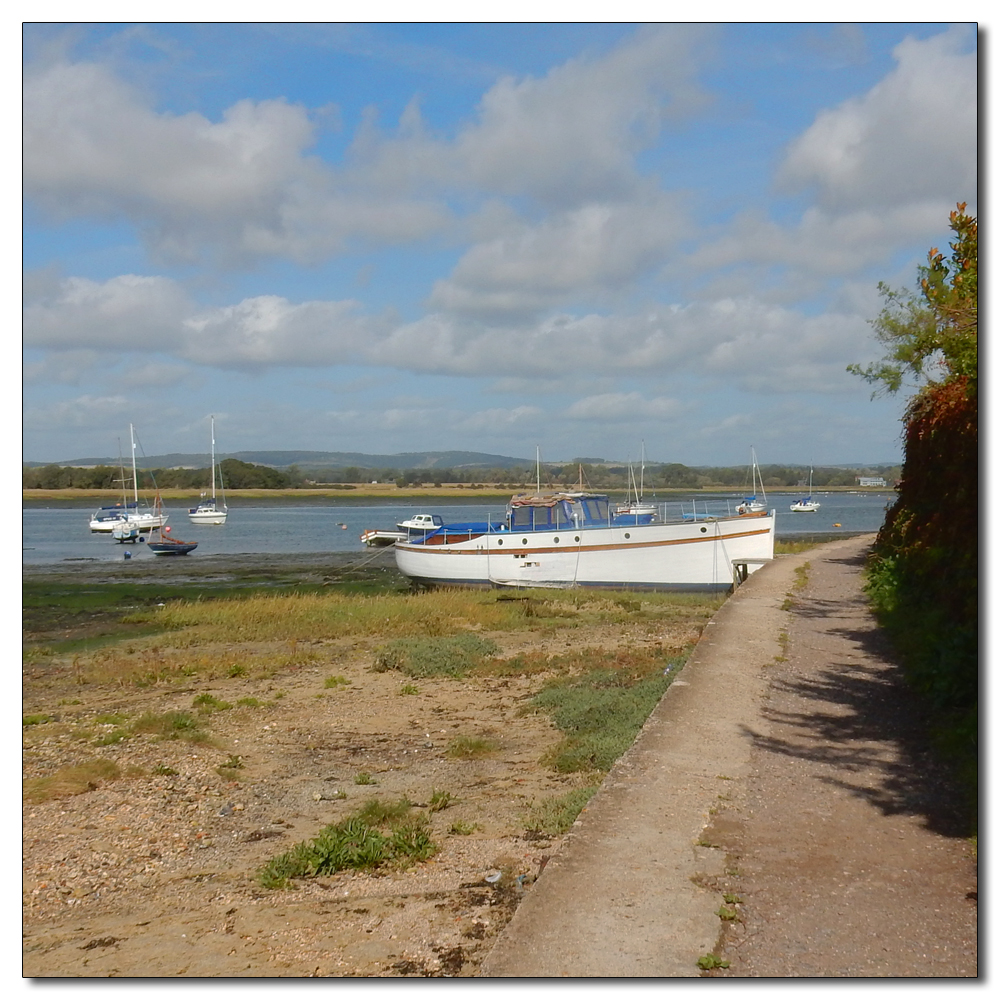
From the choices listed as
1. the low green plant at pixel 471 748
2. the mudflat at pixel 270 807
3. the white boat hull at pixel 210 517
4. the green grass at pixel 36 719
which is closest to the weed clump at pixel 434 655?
the mudflat at pixel 270 807

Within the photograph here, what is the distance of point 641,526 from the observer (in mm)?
31578

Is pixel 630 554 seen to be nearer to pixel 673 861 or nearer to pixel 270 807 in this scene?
pixel 270 807

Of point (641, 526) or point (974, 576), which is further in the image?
point (641, 526)

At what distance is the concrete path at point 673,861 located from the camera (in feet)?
13.8

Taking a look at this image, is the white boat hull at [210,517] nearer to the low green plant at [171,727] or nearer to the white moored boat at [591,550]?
the white moored boat at [591,550]

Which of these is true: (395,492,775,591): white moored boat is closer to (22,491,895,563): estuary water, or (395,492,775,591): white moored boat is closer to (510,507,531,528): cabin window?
(510,507,531,528): cabin window

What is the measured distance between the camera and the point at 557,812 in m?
7.88

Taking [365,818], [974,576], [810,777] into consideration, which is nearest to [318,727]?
[365,818]

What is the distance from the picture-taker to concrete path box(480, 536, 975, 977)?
421 centimetres

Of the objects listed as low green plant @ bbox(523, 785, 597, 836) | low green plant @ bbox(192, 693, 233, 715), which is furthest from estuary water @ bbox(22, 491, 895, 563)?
low green plant @ bbox(523, 785, 597, 836)

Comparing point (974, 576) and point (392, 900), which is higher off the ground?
point (974, 576)

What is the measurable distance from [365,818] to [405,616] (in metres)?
16.2

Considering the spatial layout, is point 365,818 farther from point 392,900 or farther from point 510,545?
point 510,545

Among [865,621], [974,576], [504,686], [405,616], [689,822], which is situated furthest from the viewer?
[405,616]
